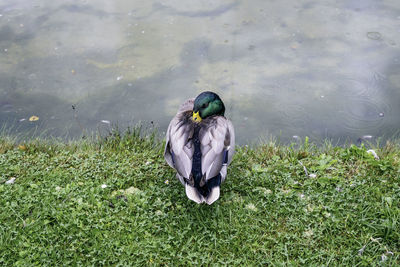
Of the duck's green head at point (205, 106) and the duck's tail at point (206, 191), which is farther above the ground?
the duck's green head at point (205, 106)

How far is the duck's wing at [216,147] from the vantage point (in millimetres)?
2916

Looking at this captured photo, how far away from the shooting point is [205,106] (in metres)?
3.53

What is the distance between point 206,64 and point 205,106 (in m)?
2.42

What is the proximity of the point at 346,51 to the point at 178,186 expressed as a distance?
3792mm

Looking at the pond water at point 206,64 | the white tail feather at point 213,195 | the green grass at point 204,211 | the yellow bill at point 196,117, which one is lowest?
the pond water at point 206,64

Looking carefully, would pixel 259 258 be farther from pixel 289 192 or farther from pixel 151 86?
pixel 151 86

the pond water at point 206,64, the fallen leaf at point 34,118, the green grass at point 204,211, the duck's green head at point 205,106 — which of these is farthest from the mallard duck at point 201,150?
the fallen leaf at point 34,118

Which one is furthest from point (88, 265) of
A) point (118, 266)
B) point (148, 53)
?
point (148, 53)

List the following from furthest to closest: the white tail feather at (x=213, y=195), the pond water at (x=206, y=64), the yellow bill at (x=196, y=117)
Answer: the pond water at (x=206, y=64) < the yellow bill at (x=196, y=117) < the white tail feather at (x=213, y=195)

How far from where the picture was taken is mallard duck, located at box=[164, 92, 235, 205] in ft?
9.55

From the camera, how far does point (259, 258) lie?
9.39ft

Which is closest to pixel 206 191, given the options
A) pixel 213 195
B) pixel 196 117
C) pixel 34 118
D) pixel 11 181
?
pixel 213 195

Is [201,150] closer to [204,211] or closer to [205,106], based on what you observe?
[204,211]

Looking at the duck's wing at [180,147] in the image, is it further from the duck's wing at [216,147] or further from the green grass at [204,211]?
the green grass at [204,211]
